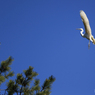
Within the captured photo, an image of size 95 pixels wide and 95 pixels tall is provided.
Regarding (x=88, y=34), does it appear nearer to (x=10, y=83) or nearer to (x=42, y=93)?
(x=42, y=93)

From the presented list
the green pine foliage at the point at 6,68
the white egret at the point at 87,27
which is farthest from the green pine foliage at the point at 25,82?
the white egret at the point at 87,27

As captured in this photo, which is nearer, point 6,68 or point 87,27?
point 6,68

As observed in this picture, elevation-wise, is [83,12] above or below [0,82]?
above

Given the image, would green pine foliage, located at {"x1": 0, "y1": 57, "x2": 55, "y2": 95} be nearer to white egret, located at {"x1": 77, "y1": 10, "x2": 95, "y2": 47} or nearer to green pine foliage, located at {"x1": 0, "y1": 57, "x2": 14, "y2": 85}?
green pine foliage, located at {"x1": 0, "y1": 57, "x2": 14, "y2": 85}

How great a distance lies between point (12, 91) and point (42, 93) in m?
0.81

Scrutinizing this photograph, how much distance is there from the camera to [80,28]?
6465 mm

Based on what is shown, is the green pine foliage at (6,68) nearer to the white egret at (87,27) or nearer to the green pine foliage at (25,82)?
the green pine foliage at (25,82)

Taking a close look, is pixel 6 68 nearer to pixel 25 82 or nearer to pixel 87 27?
pixel 25 82

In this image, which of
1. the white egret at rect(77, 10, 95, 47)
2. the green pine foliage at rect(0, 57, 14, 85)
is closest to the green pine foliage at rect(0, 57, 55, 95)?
the green pine foliage at rect(0, 57, 14, 85)

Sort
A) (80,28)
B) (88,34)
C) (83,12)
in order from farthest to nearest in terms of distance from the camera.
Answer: (80,28)
(88,34)
(83,12)

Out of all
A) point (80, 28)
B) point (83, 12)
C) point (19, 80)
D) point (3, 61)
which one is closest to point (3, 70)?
point (3, 61)

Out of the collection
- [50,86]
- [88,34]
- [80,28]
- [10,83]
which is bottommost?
[50,86]

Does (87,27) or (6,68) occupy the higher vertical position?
(87,27)

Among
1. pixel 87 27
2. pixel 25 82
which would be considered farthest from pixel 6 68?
pixel 87 27
